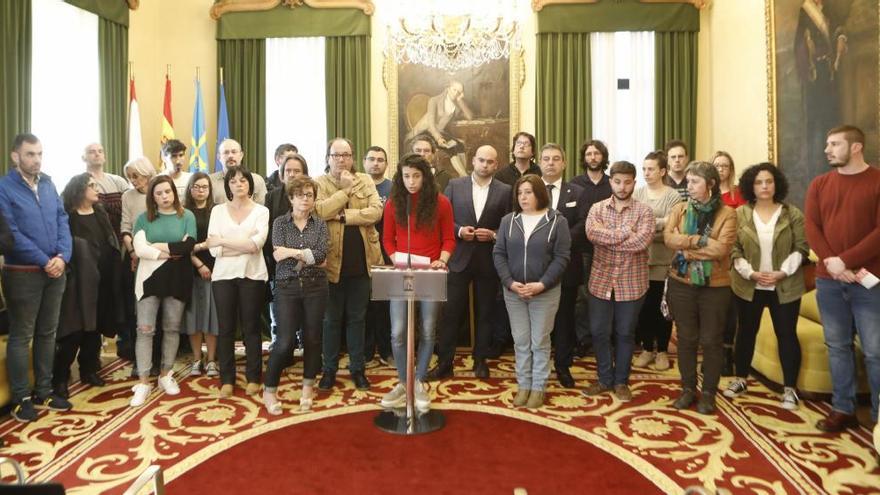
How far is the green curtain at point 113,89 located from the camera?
6586 mm

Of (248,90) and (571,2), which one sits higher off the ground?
(571,2)

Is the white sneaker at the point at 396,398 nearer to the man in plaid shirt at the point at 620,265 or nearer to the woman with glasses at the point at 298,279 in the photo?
the woman with glasses at the point at 298,279

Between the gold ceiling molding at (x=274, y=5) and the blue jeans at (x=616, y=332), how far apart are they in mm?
5017

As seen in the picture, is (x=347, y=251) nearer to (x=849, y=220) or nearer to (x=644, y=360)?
(x=644, y=360)

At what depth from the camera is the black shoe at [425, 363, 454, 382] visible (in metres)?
4.56

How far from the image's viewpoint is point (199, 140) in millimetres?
7359

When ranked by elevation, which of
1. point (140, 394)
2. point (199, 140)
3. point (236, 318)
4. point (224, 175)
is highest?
point (199, 140)

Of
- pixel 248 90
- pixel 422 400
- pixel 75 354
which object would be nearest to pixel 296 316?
pixel 422 400

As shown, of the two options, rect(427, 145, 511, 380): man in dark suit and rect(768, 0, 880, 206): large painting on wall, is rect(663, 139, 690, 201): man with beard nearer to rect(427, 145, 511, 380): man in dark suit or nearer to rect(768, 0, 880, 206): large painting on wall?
rect(768, 0, 880, 206): large painting on wall

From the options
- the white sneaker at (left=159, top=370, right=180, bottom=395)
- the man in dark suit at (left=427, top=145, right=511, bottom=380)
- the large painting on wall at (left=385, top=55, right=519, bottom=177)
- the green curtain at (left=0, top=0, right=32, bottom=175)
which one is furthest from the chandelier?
the white sneaker at (left=159, top=370, right=180, bottom=395)

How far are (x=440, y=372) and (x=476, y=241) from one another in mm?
985

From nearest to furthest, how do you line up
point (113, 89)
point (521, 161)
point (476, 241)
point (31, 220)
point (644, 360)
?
point (31, 220) → point (476, 241) → point (521, 161) → point (644, 360) → point (113, 89)

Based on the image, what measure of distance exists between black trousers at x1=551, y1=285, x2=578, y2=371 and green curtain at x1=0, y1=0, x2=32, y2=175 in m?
4.66

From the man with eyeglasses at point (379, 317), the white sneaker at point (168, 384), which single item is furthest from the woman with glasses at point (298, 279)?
the man with eyeglasses at point (379, 317)
